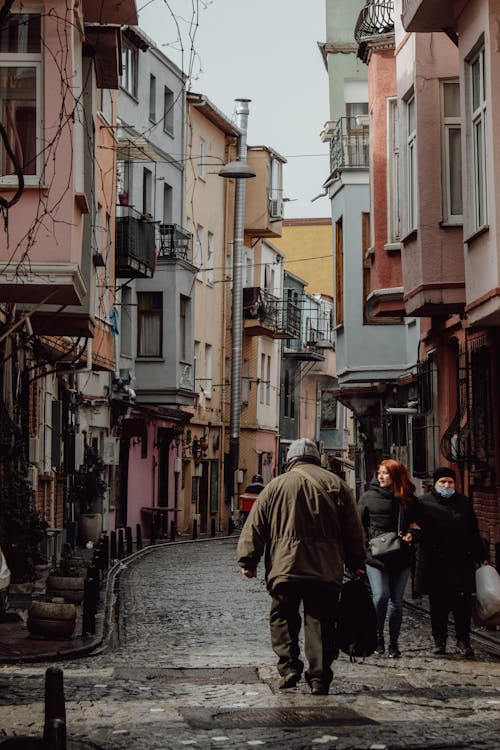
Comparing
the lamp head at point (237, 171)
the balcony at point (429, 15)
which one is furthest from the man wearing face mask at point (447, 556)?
the lamp head at point (237, 171)

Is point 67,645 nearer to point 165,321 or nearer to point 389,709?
point 389,709

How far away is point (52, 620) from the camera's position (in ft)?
50.7

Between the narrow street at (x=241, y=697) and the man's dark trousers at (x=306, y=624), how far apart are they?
25cm

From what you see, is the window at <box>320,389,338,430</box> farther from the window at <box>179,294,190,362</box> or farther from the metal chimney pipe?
the window at <box>179,294,190,362</box>

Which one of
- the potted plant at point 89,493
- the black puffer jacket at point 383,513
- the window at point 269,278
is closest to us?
the black puffer jacket at point 383,513

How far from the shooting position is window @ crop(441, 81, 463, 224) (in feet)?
66.0

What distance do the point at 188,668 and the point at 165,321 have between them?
31.3 meters

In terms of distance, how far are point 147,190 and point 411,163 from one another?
2410cm

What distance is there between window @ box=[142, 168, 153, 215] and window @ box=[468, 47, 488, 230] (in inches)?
1064

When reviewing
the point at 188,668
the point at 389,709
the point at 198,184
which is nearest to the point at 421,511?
the point at 188,668

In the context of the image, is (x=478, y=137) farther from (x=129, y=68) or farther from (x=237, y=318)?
(x=237, y=318)

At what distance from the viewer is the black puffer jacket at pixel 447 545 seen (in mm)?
14477

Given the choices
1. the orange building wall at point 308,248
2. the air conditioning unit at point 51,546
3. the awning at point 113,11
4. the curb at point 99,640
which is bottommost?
the curb at point 99,640

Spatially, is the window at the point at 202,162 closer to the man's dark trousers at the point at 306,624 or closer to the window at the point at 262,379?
the window at the point at 262,379
